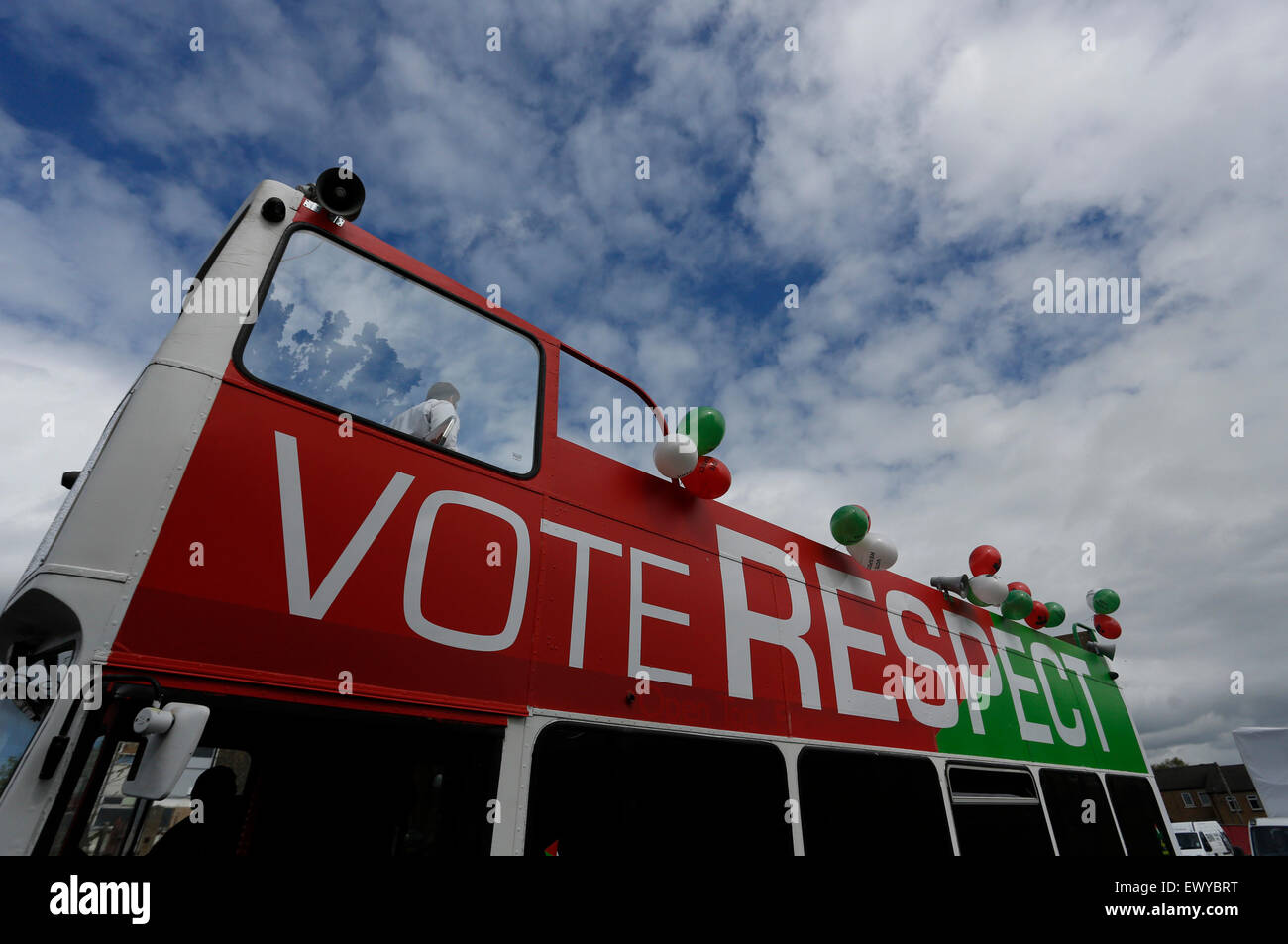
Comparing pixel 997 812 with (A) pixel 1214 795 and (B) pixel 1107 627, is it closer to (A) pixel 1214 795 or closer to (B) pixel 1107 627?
(B) pixel 1107 627

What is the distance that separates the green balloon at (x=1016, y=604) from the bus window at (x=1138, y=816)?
60.5 inches

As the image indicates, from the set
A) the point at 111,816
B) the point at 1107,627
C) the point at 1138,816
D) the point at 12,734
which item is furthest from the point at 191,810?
the point at 1107,627

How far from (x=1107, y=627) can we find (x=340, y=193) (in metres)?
8.58

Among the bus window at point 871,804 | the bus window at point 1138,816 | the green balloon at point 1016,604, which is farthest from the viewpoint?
the green balloon at point 1016,604

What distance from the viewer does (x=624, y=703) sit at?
2830 millimetres

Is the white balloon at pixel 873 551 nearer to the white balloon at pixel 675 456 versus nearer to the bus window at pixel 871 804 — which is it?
the bus window at pixel 871 804

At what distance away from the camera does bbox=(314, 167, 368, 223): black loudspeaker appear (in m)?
2.66

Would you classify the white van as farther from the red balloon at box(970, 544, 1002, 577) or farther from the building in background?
the building in background

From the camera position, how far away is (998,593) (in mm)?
5566

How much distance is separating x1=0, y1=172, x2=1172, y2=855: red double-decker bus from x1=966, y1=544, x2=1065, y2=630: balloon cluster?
171cm

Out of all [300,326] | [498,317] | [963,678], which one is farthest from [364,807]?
[963,678]

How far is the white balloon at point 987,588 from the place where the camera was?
552 centimetres

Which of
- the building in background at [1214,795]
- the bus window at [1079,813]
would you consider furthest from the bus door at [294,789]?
the building in background at [1214,795]
